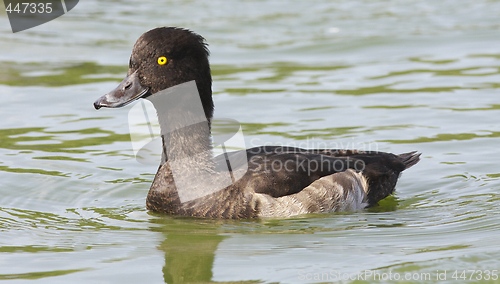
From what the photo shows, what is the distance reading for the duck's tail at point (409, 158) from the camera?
1013cm

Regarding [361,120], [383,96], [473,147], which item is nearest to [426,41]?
[383,96]

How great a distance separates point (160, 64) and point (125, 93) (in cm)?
42

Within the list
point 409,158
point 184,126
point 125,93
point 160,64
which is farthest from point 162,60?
point 409,158

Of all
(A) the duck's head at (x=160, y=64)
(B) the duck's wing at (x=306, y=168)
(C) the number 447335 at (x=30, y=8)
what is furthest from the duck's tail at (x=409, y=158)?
(C) the number 447335 at (x=30, y=8)

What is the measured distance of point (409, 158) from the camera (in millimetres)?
10242

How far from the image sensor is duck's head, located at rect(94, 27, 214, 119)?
8984 mm

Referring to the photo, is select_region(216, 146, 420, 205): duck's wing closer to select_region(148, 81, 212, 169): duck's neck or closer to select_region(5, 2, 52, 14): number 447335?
select_region(148, 81, 212, 169): duck's neck

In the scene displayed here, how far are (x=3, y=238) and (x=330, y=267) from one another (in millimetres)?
2869

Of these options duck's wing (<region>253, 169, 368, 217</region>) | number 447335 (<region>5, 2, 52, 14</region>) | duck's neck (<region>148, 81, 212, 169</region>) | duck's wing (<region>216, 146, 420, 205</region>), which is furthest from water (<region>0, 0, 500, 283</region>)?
duck's neck (<region>148, 81, 212, 169</region>)

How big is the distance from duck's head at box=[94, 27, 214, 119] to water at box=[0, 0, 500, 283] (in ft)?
3.76

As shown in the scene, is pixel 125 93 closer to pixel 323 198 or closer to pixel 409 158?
pixel 323 198

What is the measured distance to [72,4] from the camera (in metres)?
20.1

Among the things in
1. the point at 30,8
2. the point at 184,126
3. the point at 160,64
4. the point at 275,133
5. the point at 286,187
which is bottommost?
the point at 286,187

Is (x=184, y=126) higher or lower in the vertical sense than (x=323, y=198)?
higher
